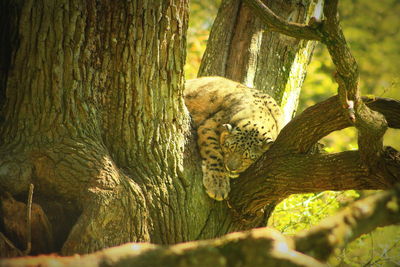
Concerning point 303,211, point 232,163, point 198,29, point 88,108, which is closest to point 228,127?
point 232,163

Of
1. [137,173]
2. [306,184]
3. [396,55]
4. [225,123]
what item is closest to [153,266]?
[137,173]

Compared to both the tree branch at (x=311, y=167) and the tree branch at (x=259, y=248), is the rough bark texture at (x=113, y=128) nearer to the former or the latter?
the tree branch at (x=311, y=167)

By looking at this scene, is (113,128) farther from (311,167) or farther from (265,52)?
(265,52)

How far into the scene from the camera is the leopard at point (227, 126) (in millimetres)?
4988

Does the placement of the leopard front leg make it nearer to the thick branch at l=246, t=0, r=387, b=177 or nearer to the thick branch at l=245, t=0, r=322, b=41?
the thick branch at l=246, t=0, r=387, b=177

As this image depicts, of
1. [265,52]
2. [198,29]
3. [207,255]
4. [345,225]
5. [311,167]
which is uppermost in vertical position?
[198,29]

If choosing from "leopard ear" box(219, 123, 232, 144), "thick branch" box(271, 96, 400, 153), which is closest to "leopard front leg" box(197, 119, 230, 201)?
"leopard ear" box(219, 123, 232, 144)

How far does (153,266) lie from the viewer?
2.41m

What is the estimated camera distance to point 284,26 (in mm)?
3750

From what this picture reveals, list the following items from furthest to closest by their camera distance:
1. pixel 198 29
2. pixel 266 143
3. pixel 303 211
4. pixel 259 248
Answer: pixel 198 29 → pixel 303 211 → pixel 266 143 → pixel 259 248

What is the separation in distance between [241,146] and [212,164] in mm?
626

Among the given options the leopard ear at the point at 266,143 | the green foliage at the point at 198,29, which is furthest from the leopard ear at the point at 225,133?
the green foliage at the point at 198,29

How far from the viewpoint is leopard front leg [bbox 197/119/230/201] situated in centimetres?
477

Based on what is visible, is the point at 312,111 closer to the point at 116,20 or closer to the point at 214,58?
the point at 116,20
